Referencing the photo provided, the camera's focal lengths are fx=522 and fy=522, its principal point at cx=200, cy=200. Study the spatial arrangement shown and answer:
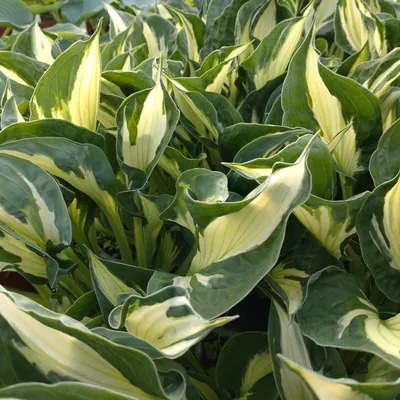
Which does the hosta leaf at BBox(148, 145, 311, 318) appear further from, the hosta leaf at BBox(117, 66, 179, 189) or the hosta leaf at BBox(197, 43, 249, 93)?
the hosta leaf at BBox(197, 43, 249, 93)

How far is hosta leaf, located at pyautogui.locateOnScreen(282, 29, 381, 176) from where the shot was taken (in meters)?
0.54

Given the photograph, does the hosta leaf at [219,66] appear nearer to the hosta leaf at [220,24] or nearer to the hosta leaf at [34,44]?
the hosta leaf at [220,24]

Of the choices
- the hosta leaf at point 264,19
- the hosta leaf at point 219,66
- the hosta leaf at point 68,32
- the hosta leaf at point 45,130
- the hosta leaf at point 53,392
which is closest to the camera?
the hosta leaf at point 53,392

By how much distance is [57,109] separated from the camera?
2.01ft

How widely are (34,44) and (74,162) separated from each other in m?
0.44

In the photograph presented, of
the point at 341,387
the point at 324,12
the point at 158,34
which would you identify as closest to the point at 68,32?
the point at 158,34

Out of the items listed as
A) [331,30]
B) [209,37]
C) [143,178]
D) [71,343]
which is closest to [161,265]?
[143,178]

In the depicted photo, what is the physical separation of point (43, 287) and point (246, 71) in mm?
394

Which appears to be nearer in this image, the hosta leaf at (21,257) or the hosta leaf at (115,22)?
the hosta leaf at (21,257)

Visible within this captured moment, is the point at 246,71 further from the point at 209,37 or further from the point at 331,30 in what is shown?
the point at 331,30

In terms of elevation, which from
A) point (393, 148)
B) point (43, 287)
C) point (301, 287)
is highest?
point (393, 148)

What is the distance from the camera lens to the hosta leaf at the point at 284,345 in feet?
1.50

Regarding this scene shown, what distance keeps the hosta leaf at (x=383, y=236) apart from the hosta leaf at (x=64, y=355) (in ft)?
0.71

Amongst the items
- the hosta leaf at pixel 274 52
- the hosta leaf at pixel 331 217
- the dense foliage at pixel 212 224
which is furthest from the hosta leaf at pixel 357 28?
the hosta leaf at pixel 331 217
